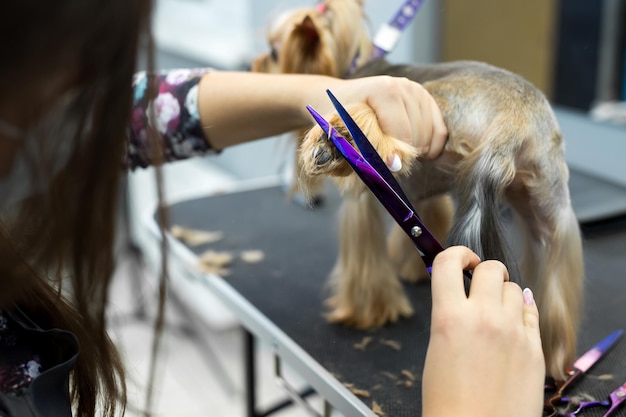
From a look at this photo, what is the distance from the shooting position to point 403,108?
2.26 ft

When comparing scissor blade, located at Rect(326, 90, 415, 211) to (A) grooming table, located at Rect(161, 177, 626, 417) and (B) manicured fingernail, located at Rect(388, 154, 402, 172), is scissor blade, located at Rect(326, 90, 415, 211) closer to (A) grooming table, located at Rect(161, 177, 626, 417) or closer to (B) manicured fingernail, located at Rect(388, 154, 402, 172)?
(B) manicured fingernail, located at Rect(388, 154, 402, 172)

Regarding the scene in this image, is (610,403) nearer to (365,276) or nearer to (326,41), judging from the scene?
(365,276)

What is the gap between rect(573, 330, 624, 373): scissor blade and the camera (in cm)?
79

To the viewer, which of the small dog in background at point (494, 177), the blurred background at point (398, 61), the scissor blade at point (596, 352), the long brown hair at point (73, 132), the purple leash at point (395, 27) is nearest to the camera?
the long brown hair at point (73, 132)

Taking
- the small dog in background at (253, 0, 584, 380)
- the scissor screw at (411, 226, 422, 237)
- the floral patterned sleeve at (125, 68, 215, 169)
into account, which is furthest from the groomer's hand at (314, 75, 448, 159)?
the floral patterned sleeve at (125, 68, 215, 169)

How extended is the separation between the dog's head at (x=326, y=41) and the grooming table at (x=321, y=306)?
1.12 feet

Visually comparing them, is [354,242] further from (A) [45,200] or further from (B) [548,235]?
(A) [45,200]

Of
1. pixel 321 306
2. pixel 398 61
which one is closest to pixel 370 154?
pixel 321 306

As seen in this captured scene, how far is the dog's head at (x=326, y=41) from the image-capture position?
99cm

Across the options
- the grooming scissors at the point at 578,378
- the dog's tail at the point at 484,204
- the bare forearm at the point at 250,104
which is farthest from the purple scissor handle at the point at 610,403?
the bare forearm at the point at 250,104

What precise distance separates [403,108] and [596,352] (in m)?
0.39

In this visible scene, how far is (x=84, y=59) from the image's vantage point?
1.52ft

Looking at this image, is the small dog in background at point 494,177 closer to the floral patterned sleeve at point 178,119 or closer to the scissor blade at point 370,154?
the scissor blade at point 370,154

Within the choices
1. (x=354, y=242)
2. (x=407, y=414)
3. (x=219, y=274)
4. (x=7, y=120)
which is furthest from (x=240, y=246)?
(x=7, y=120)
